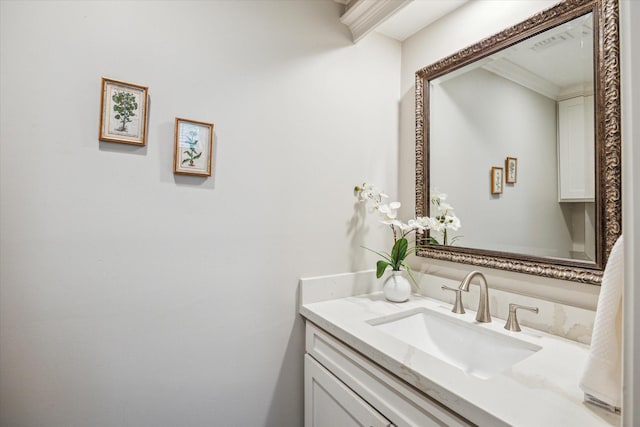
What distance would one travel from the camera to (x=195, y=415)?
107 centimetres

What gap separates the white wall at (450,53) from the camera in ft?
3.22

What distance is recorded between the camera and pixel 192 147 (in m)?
1.05

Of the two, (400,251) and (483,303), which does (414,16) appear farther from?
(483,303)

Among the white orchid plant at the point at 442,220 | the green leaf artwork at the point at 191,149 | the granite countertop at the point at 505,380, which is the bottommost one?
the granite countertop at the point at 505,380

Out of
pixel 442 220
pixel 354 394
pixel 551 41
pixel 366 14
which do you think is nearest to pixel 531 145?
pixel 551 41

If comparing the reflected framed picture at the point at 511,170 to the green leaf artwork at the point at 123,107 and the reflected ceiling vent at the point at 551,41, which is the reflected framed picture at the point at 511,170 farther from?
the green leaf artwork at the point at 123,107

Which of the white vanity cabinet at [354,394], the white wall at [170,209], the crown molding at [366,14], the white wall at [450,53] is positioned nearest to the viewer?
the white vanity cabinet at [354,394]

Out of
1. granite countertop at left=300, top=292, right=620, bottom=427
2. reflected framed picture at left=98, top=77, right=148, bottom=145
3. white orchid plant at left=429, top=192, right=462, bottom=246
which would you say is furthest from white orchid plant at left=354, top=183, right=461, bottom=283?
reflected framed picture at left=98, top=77, right=148, bottom=145

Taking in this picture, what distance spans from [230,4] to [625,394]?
4.85 feet

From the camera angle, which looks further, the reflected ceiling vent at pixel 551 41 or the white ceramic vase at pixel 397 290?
the white ceramic vase at pixel 397 290

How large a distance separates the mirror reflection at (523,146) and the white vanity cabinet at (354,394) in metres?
0.64

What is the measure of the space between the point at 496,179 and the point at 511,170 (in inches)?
2.5

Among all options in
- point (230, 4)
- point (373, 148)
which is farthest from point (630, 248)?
point (230, 4)

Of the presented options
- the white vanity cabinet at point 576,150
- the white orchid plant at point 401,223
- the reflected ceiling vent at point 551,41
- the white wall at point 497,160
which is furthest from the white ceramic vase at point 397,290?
the reflected ceiling vent at point 551,41
